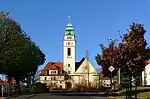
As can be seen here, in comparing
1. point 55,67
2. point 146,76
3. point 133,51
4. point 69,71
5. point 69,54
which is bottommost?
point 146,76

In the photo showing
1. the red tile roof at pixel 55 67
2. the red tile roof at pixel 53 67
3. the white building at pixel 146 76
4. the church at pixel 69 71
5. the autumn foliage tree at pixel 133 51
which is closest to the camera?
the autumn foliage tree at pixel 133 51

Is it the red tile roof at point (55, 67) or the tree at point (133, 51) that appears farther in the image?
the red tile roof at point (55, 67)

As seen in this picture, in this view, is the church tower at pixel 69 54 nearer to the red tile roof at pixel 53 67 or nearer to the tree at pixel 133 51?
the red tile roof at pixel 53 67

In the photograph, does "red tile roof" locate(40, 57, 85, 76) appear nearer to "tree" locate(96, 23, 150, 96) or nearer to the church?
the church

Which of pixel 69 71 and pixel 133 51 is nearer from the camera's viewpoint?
pixel 133 51

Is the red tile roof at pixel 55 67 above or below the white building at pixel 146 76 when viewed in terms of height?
above

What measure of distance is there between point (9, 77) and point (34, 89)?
53.6 feet

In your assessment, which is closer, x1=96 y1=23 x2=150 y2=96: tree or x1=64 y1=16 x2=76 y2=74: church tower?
x1=96 y1=23 x2=150 y2=96: tree

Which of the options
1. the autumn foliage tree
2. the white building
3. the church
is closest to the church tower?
the church

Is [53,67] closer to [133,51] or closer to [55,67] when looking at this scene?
[55,67]

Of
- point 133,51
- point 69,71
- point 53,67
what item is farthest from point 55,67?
point 133,51

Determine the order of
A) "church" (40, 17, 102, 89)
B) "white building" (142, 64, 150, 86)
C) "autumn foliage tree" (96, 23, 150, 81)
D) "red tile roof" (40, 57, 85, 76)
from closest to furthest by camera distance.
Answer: "autumn foliage tree" (96, 23, 150, 81) < "white building" (142, 64, 150, 86) < "church" (40, 17, 102, 89) < "red tile roof" (40, 57, 85, 76)

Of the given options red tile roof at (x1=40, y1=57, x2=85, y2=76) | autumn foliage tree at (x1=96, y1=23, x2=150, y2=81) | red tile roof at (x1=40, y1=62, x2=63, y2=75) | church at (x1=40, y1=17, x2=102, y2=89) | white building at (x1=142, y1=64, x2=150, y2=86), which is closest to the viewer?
autumn foliage tree at (x1=96, y1=23, x2=150, y2=81)

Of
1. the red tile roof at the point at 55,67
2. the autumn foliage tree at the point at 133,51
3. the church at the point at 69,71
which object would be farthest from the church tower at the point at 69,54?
the autumn foliage tree at the point at 133,51
